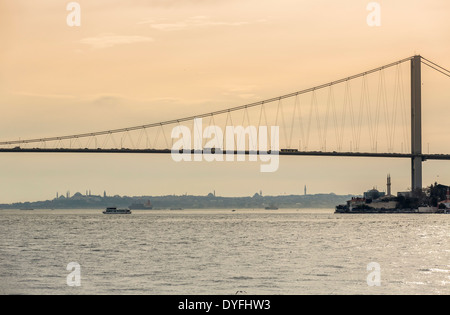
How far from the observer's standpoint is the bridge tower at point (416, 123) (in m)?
100

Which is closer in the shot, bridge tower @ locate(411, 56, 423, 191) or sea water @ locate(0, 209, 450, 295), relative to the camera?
sea water @ locate(0, 209, 450, 295)

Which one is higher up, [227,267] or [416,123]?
[416,123]

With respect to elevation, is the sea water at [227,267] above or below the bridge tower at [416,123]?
below

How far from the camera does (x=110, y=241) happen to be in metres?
51.9

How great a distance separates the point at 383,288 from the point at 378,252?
47.0ft

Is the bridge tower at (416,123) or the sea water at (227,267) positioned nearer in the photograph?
the sea water at (227,267)

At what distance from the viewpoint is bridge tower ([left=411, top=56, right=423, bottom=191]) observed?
330 feet

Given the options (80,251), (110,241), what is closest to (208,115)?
(110,241)

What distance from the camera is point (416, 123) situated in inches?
4094

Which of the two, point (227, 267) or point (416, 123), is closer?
point (227, 267)

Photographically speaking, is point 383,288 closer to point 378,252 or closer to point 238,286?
point 238,286

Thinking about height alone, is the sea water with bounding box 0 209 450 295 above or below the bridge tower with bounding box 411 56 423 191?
below
